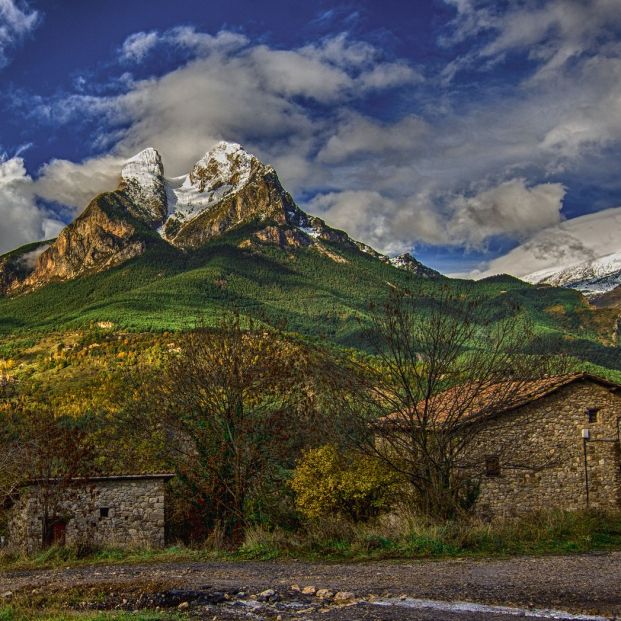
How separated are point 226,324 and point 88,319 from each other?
506 feet

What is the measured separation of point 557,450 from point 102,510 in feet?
56.7

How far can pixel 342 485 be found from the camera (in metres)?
20.3

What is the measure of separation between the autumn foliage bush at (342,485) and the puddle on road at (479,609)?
10.6 meters

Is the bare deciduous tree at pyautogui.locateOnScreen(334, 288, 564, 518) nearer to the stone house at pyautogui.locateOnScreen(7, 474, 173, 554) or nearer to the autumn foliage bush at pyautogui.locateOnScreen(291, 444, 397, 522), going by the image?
the autumn foliage bush at pyautogui.locateOnScreen(291, 444, 397, 522)

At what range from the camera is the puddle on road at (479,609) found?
8.24m

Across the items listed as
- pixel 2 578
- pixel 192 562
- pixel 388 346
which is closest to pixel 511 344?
pixel 388 346

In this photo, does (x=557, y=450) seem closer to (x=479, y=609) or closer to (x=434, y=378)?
(x=434, y=378)

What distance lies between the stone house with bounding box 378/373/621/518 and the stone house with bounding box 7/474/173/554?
11.8 m

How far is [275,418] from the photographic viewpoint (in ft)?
78.9

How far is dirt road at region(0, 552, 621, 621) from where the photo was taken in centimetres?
885

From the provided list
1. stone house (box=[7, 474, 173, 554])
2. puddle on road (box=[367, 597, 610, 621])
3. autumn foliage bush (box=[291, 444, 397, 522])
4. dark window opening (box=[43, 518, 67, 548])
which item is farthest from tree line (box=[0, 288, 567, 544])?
puddle on road (box=[367, 597, 610, 621])

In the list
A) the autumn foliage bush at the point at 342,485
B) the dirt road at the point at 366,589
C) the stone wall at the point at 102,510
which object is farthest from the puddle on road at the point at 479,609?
the stone wall at the point at 102,510

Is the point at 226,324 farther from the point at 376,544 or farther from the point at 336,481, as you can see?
the point at 376,544

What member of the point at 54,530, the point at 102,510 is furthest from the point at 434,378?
the point at 54,530
